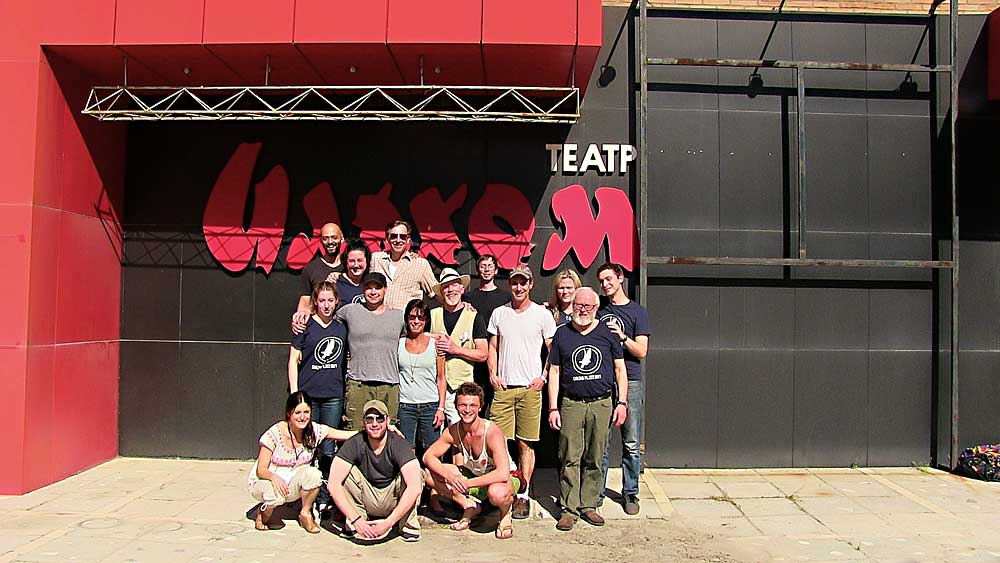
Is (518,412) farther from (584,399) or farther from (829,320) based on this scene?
(829,320)

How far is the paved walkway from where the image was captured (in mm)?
5594

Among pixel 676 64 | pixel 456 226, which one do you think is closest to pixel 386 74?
pixel 456 226

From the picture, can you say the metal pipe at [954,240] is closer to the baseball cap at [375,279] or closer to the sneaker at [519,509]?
the sneaker at [519,509]

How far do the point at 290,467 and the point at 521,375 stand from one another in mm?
1911

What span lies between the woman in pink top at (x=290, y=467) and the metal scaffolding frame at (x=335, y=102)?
8.71 feet

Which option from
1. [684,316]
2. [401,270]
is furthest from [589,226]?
[401,270]

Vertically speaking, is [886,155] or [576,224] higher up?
[886,155]

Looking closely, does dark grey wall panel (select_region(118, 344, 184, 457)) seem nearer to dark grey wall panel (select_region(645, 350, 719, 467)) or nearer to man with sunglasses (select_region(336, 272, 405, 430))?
man with sunglasses (select_region(336, 272, 405, 430))

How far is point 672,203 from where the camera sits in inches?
318

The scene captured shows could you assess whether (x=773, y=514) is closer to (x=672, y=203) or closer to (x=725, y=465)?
(x=725, y=465)

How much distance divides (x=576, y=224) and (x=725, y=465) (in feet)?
9.38

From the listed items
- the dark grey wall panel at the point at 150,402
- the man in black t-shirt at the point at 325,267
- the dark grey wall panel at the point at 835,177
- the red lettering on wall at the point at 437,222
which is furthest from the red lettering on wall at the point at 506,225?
the dark grey wall panel at the point at 150,402

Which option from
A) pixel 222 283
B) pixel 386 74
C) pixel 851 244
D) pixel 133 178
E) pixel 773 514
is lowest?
pixel 773 514

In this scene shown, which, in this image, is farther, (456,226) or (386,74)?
(456,226)
